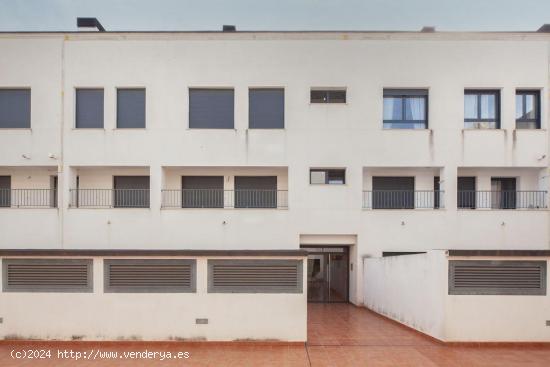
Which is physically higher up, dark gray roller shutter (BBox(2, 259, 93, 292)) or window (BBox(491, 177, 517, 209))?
window (BBox(491, 177, 517, 209))

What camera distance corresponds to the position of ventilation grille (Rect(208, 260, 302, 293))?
29.3ft

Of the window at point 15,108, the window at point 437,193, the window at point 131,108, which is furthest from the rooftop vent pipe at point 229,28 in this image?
the window at point 437,193

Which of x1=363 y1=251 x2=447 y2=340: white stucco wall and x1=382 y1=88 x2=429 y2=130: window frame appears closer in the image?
x1=363 y1=251 x2=447 y2=340: white stucco wall

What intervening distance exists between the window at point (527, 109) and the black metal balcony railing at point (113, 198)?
602 inches

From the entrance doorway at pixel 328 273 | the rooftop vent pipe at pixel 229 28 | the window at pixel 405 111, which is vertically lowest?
the entrance doorway at pixel 328 273

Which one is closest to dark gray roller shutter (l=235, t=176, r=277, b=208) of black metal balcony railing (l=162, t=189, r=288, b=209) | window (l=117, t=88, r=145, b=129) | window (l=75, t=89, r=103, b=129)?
black metal balcony railing (l=162, t=189, r=288, b=209)

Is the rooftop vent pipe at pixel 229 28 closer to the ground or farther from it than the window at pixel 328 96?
farther from it

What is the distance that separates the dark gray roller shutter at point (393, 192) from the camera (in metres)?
16.9

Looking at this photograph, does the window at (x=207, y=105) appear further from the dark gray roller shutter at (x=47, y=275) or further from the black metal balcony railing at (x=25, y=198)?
the dark gray roller shutter at (x=47, y=275)

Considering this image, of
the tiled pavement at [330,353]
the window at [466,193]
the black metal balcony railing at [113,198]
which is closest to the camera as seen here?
the tiled pavement at [330,353]

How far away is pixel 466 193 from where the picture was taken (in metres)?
17.0

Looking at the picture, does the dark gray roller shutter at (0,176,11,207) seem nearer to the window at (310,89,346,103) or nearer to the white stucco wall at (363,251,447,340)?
the window at (310,89,346,103)

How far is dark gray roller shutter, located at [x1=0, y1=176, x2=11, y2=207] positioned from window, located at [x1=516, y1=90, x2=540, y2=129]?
20.8 metres

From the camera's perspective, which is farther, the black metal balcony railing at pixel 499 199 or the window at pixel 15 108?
the black metal balcony railing at pixel 499 199
